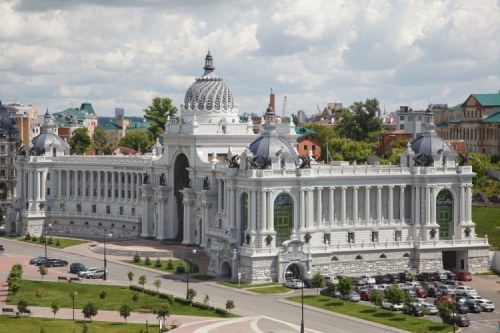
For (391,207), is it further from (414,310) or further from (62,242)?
(62,242)

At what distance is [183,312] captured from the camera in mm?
111000

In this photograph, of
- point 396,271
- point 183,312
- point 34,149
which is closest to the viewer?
point 183,312

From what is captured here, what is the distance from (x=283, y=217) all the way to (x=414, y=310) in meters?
26.7

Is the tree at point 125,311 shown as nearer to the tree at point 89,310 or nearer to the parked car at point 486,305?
the tree at point 89,310

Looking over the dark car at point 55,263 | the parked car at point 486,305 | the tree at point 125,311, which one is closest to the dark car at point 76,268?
the dark car at point 55,263

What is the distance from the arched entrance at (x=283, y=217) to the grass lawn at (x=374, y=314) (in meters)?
13.9

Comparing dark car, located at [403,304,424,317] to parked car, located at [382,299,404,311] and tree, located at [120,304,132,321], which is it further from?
tree, located at [120,304,132,321]

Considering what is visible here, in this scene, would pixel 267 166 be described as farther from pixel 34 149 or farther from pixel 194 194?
pixel 34 149

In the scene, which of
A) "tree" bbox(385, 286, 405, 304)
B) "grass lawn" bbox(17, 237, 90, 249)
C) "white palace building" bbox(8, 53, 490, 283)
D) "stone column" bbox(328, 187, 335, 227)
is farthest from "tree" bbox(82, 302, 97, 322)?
"grass lawn" bbox(17, 237, 90, 249)

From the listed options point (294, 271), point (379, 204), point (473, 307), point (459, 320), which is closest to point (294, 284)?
point (294, 271)

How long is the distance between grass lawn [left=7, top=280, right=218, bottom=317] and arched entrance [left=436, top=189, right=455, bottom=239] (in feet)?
126

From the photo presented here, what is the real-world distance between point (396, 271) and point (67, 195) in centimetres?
6409

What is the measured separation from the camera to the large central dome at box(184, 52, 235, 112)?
515 feet

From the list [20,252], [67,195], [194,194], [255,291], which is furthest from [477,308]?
[67,195]
